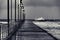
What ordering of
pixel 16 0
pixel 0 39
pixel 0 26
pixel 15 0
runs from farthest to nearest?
pixel 16 0 < pixel 15 0 < pixel 0 26 < pixel 0 39

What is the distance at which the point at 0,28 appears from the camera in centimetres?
611

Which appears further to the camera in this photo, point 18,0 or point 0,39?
point 18,0

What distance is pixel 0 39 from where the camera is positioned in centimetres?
510

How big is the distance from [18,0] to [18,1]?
54cm

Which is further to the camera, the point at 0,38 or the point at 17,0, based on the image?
the point at 17,0

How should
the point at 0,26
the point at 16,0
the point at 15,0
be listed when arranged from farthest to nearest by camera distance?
the point at 16,0
the point at 15,0
the point at 0,26

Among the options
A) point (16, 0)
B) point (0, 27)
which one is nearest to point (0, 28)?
point (0, 27)

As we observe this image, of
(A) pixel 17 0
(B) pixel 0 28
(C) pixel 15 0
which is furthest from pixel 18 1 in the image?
(B) pixel 0 28

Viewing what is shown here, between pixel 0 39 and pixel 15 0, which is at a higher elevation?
pixel 15 0

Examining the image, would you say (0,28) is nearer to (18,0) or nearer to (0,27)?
(0,27)

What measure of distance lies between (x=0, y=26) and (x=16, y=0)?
13.5 metres

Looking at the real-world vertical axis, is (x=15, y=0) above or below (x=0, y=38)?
above

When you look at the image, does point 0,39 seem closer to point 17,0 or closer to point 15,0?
point 15,0

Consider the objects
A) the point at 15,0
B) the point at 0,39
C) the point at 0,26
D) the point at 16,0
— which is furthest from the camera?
the point at 16,0
